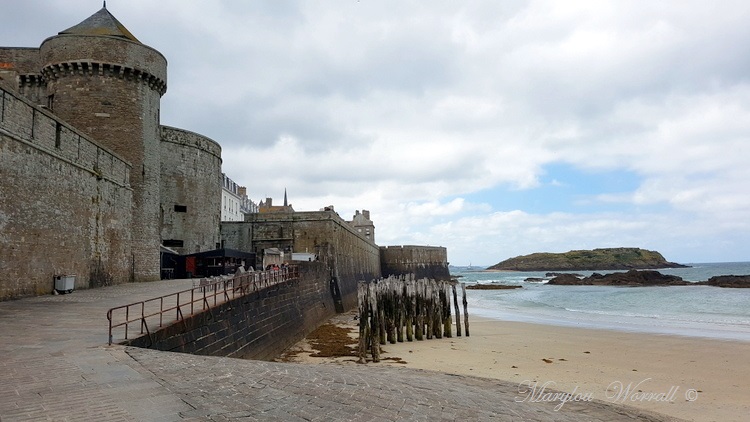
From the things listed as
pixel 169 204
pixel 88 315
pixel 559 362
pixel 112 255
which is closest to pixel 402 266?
pixel 169 204

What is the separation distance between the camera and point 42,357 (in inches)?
271

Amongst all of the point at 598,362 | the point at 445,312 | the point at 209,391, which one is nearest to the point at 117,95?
the point at 445,312

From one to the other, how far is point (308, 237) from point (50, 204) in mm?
18078

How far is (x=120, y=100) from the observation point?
2559 cm

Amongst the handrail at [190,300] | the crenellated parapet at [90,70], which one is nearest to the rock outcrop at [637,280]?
the handrail at [190,300]

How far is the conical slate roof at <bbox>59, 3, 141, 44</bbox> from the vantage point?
996 inches

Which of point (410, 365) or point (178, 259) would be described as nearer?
point (410, 365)

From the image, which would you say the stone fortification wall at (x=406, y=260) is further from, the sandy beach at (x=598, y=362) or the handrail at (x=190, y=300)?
the handrail at (x=190, y=300)

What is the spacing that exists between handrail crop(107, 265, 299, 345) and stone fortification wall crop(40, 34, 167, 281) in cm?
1106

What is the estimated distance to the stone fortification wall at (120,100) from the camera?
2447 centimetres

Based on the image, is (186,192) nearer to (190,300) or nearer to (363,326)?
(190,300)

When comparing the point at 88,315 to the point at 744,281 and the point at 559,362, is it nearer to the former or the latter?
the point at 559,362

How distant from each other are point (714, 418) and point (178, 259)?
2849 cm

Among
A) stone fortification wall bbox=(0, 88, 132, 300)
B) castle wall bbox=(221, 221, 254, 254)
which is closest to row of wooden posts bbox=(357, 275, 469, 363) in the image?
stone fortification wall bbox=(0, 88, 132, 300)
